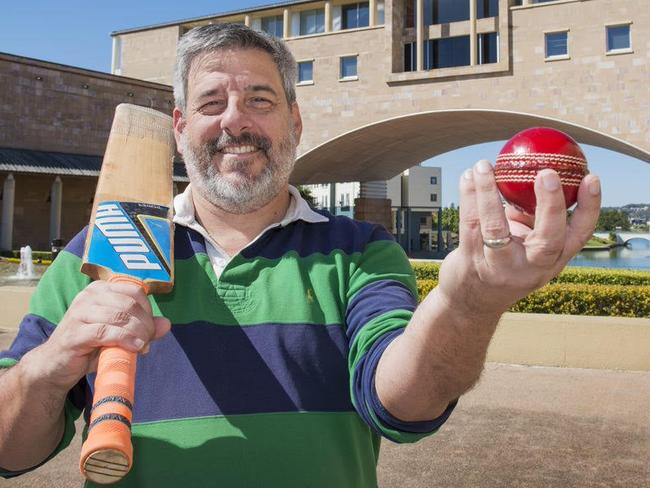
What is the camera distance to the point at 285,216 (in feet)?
8.36

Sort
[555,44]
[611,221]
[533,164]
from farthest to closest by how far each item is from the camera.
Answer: [611,221] → [555,44] → [533,164]

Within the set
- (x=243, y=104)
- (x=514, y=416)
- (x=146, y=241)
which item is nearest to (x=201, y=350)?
(x=146, y=241)

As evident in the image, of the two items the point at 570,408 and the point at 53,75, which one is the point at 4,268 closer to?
the point at 53,75

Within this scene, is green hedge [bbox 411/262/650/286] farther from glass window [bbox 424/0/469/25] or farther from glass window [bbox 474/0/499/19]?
glass window [bbox 424/0/469/25]

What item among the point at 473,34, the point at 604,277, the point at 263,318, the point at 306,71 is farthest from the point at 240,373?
the point at 306,71

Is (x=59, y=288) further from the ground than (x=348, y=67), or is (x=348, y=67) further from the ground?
(x=348, y=67)

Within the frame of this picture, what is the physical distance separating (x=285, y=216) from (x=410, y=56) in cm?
3086

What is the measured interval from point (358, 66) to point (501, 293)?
103 ft

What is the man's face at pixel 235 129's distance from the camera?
2.41m

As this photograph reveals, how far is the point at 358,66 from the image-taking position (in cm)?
3127

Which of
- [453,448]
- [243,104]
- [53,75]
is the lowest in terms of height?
[453,448]

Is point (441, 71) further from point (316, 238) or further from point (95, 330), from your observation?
point (95, 330)

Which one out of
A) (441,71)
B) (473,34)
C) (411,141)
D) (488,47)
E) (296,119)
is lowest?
(296,119)

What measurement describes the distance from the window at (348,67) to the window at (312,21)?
3558 mm
